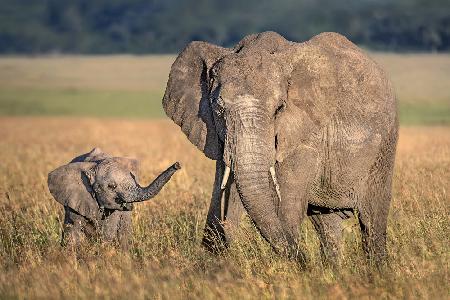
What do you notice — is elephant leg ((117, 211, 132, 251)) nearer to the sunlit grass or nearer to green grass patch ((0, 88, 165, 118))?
the sunlit grass

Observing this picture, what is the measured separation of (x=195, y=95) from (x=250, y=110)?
1.59m

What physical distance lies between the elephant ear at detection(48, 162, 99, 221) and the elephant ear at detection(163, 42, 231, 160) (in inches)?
57.8

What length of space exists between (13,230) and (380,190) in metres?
4.29

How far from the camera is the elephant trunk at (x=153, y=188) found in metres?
11.4

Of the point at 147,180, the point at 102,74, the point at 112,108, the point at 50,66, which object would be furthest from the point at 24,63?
the point at 147,180

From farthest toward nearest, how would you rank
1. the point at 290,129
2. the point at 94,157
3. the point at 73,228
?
the point at 94,157 < the point at 73,228 < the point at 290,129

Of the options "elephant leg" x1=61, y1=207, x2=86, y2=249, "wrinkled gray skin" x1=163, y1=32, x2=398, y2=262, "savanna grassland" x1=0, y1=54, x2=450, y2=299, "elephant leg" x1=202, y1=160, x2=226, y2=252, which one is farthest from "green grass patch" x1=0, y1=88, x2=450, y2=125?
"elephant leg" x1=202, y1=160, x2=226, y2=252

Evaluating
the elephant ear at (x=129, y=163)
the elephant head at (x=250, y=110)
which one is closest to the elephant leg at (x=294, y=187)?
the elephant head at (x=250, y=110)

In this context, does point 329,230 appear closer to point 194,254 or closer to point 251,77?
point 194,254

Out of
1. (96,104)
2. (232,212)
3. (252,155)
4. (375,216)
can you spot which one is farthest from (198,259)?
(96,104)

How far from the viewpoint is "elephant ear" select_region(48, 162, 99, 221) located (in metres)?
12.3

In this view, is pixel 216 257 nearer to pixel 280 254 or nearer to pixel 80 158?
pixel 280 254

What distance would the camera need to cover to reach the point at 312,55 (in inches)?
419

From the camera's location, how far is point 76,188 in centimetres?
1241
